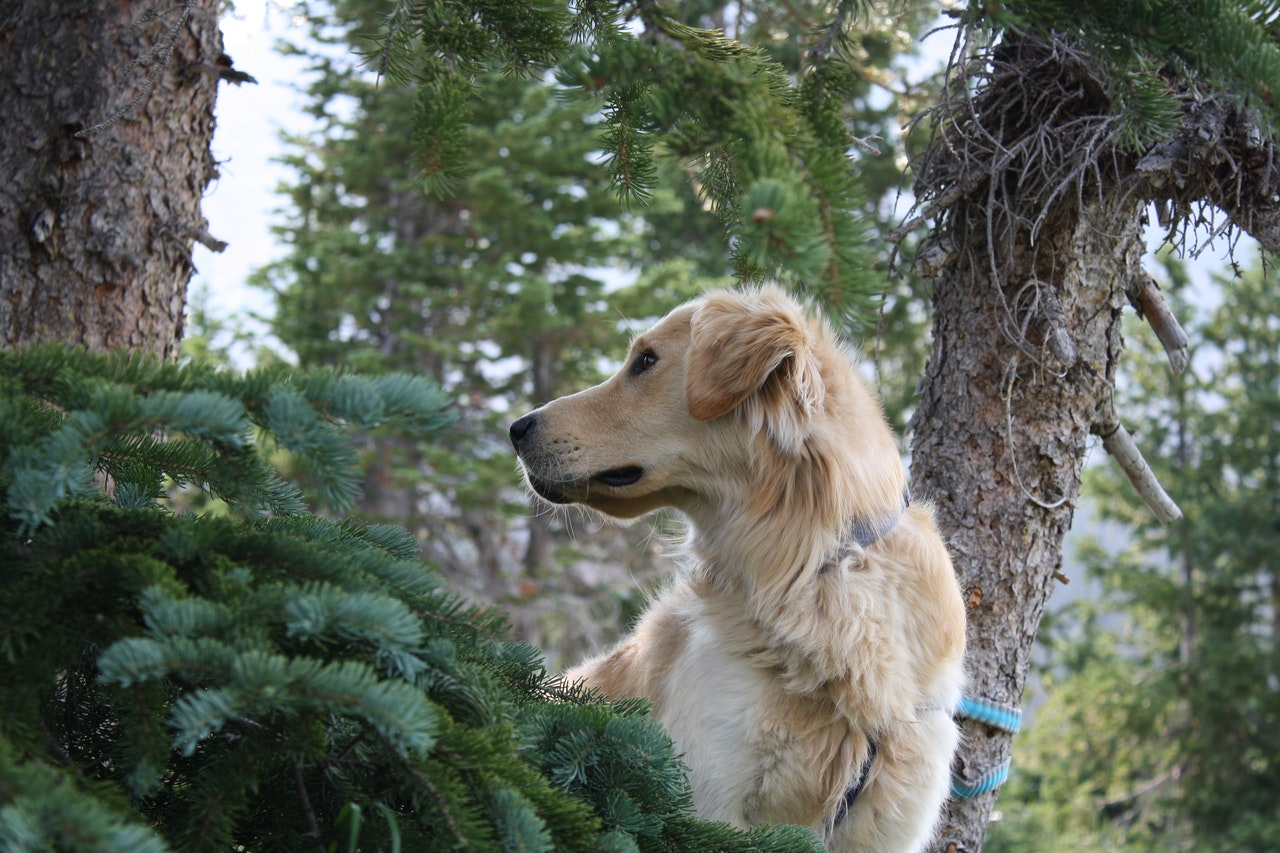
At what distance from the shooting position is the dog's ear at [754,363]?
3.03 meters

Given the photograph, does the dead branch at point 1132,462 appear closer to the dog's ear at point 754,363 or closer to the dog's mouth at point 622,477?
the dog's ear at point 754,363

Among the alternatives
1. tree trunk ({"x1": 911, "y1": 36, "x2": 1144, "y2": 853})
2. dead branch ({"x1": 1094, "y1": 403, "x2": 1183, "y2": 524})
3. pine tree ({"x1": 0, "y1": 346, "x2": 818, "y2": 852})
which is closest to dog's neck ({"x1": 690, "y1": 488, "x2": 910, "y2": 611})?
tree trunk ({"x1": 911, "y1": 36, "x2": 1144, "y2": 853})

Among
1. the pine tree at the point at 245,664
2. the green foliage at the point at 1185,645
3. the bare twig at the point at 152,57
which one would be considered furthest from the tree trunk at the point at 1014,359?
the green foliage at the point at 1185,645

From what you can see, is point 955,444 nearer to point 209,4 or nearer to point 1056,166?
point 1056,166

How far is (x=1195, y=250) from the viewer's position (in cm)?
352

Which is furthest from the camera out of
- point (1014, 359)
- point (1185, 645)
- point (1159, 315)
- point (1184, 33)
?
point (1185, 645)

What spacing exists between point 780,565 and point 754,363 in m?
0.63

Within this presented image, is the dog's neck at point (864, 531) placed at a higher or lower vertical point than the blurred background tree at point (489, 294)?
lower

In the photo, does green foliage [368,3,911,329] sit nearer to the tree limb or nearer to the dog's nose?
the dog's nose

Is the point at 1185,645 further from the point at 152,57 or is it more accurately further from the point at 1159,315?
the point at 152,57

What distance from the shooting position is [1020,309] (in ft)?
11.5

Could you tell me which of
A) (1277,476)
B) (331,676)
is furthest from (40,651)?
(1277,476)

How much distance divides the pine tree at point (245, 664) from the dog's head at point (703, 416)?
57.7 inches

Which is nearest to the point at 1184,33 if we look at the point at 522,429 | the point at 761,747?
the point at 761,747
